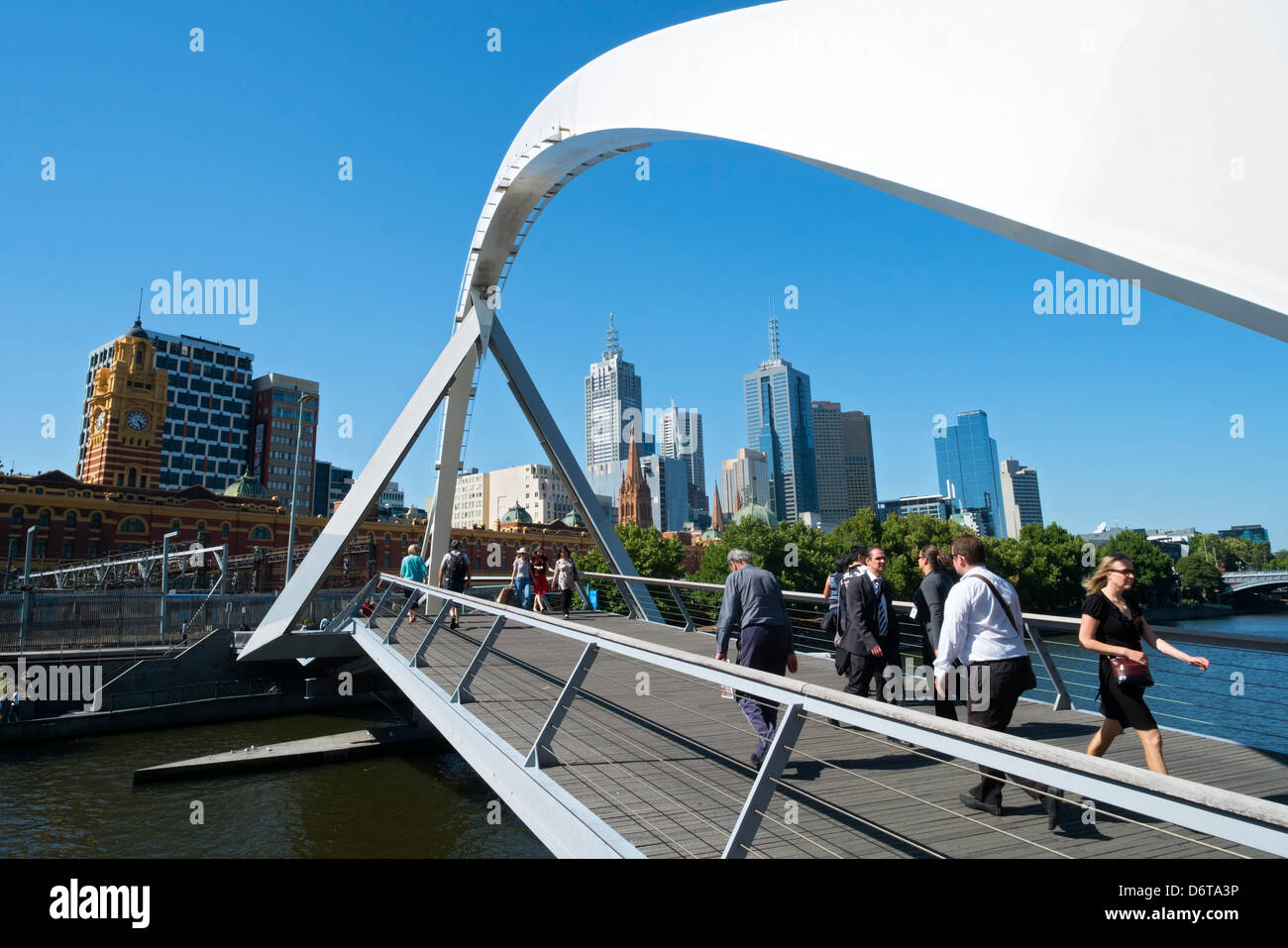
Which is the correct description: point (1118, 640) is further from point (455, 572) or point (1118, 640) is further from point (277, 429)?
point (277, 429)

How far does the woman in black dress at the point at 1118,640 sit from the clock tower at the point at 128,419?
274 feet

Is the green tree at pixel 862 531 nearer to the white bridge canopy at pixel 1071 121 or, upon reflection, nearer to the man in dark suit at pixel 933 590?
the man in dark suit at pixel 933 590

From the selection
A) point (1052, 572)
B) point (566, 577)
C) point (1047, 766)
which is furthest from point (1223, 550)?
point (1047, 766)

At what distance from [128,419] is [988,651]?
86.6 metres

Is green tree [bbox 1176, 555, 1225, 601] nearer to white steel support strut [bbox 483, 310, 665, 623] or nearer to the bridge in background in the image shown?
the bridge in background

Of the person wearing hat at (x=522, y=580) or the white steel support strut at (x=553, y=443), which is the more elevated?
the white steel support strut at (x=553, y=443)

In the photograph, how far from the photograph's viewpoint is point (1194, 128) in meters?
3.06

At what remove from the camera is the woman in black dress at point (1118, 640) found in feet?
12.3

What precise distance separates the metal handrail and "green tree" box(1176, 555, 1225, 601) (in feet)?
254

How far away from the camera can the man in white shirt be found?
371 centimetres

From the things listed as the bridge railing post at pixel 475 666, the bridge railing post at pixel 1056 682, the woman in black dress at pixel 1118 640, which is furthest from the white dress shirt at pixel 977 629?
the bridge railing post at pixel 475 666

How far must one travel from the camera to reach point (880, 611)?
5.61 metres
